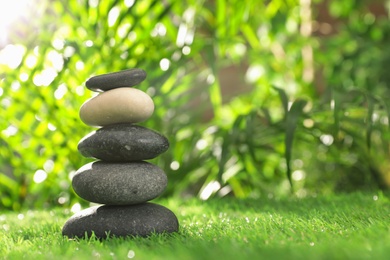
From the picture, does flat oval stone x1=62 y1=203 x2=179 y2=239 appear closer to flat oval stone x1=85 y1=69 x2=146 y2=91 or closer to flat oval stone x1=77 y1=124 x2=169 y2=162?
flat oval stone x1=77 y1=124 x2=169 y2=162

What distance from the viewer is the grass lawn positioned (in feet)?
2.37

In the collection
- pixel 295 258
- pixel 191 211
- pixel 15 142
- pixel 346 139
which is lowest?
pixel 346 139

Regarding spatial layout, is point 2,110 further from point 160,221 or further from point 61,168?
point 160,221

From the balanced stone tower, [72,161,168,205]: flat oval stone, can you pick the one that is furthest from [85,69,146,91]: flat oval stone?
[72,161,168,205]: flat oval stone

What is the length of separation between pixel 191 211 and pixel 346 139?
2.96 ft

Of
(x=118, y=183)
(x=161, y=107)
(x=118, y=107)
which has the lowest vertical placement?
(x=161, y=107)

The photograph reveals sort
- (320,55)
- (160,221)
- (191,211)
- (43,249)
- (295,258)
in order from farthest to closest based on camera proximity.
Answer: (320,55) < (191,211) < (160,221) < (43,249) < (295,258)

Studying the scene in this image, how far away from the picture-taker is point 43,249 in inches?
→ 34.1

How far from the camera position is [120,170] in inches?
40.0

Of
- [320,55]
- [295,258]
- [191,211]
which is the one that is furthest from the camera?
[320,55]

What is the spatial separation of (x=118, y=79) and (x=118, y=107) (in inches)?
2.3

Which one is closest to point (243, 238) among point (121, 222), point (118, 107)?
point (121, 222)

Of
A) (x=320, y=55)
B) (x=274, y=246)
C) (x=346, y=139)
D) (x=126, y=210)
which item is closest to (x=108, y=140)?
(x=126, y=210)

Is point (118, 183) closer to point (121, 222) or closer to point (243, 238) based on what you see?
point (121, 222)
